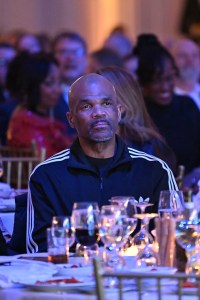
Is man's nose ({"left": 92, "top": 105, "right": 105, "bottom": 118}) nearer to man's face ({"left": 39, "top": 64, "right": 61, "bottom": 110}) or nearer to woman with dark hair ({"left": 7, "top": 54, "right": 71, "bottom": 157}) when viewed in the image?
woman with dark hair ({"left": 7, "top": 54, "right": 71, "bottom": 157})

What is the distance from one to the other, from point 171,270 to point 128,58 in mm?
7314

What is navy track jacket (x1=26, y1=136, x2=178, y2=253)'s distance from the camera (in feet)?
16.1

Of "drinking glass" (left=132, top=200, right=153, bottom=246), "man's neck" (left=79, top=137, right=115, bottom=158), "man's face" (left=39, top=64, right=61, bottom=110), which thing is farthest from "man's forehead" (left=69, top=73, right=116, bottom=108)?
"man's face" (left=39, top=64, right=61, bottom=110)

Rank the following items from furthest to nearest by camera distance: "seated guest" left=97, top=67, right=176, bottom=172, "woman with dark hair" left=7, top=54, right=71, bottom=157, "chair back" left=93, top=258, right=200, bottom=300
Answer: "woman with dark hair" left=7, top=54, right=71, bottom=157 → "seated guest" left=97, top=67, right=176, bottom=172 → "chair back" left=93, top=258, right=200, bottom=300

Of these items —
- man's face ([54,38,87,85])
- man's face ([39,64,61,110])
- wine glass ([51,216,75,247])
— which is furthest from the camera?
man's face ([54,38,87,85])

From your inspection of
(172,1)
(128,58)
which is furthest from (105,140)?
(172,1)

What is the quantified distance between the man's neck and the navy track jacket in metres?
0.03

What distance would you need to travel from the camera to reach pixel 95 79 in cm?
499

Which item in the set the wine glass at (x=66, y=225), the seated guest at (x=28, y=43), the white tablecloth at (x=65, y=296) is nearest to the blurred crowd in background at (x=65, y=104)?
the seated guest at (x=28, y=43)

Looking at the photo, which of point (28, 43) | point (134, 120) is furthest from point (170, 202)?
point (28, 43)

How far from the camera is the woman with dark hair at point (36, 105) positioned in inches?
348

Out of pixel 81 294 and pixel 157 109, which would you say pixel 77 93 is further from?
pixel 157 109

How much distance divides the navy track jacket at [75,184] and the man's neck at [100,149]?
28mm

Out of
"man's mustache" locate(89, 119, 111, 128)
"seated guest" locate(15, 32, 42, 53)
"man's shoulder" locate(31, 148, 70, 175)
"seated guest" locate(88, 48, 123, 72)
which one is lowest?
"man's shoulder" locate(31, 148, 70, 175)
